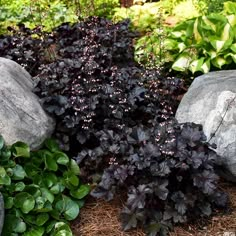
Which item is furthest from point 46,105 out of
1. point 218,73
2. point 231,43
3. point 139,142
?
point 231,43

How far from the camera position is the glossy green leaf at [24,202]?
10.8 ft

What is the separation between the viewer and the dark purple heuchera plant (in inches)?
128

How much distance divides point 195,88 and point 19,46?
159 centimetres

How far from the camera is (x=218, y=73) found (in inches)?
167

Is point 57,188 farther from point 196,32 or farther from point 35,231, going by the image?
point 196,32

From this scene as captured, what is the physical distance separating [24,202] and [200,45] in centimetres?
219

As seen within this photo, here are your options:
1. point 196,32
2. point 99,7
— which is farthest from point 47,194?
point 99,7

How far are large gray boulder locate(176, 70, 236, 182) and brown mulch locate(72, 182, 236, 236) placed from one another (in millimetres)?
294

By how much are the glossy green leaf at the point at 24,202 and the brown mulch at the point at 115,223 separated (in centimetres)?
34

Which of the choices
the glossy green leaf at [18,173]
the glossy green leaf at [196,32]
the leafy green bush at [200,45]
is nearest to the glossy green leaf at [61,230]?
the glossy green leaf at [18,173]

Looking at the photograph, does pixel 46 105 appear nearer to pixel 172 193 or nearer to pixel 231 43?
pixel 172 193

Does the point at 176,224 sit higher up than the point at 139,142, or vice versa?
the point at 139,142

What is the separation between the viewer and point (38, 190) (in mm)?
3389

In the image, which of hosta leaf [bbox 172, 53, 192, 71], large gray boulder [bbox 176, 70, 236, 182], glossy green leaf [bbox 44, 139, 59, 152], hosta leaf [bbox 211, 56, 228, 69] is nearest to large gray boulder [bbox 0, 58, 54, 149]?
glossy green leaf [bbox 44, 139, 59, 152]
